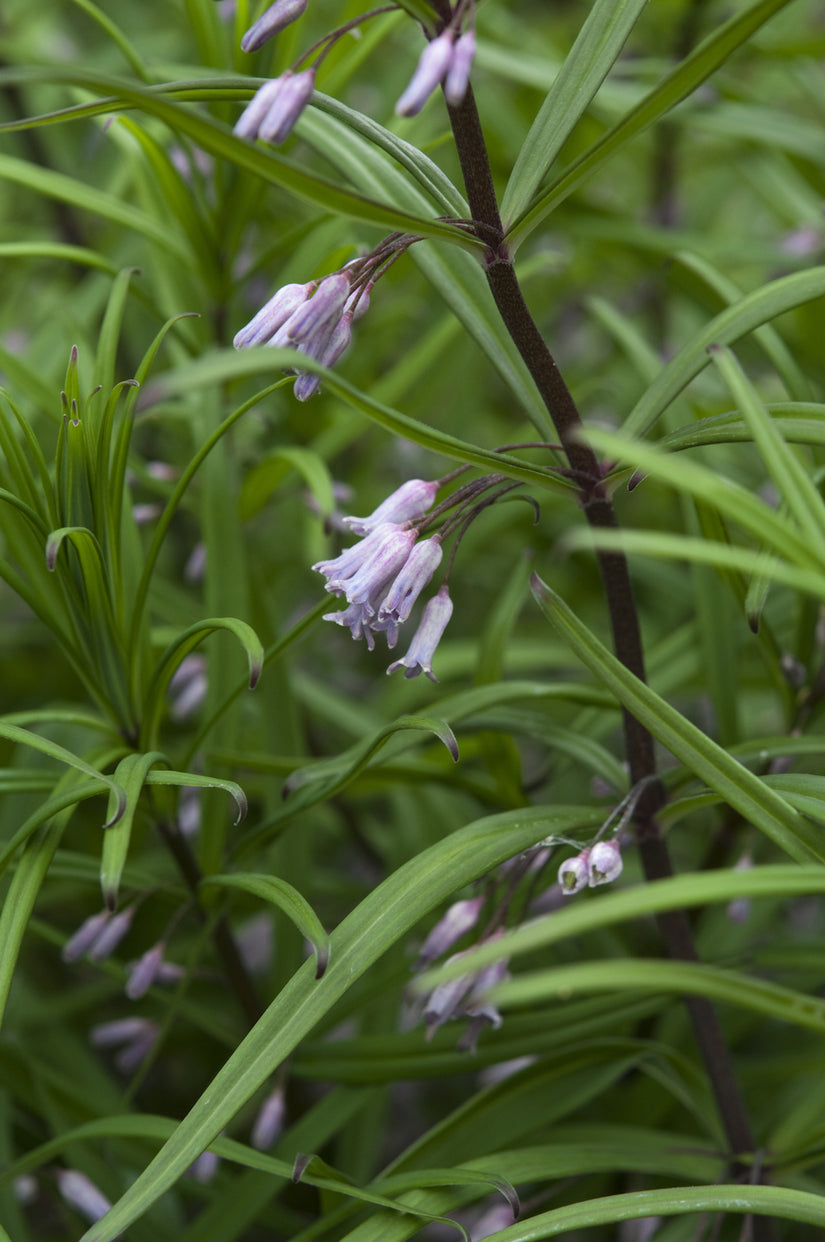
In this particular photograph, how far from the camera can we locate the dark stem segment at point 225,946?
37.3 inches

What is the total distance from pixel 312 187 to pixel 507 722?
53 cm

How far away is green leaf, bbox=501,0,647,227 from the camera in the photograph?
2.25 ft

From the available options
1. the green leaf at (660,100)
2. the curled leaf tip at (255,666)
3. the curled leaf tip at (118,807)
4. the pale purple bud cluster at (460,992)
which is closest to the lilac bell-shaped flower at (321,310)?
the green leaf at (660,100)

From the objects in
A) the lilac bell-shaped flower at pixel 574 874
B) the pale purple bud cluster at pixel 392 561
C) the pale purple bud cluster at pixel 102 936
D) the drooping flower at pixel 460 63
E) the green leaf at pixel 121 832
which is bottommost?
the pale purple bud cluster at pixel 102 936

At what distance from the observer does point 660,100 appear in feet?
1.96

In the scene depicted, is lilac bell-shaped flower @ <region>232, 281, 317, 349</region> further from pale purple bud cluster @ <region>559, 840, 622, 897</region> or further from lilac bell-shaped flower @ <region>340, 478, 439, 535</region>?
pale purple bud cluster @ <region>559, 840, 622, 897</region>

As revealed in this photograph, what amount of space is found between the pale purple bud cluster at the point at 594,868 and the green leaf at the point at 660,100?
42cm

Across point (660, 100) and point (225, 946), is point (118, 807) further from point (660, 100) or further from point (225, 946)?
point (660, 100)

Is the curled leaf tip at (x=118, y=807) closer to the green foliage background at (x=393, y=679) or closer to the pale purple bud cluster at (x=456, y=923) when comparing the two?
the green foliage background at (x=393, y=679)

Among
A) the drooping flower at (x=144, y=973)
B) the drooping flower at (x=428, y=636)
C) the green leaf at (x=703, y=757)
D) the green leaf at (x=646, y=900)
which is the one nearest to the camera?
the green leaf at (x=646, y=900)

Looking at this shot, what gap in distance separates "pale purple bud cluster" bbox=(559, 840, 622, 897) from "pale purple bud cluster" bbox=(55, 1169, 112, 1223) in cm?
59

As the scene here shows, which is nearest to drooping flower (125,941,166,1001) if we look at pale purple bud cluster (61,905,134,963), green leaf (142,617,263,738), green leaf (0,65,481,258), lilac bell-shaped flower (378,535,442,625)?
pale purple bud cluster (61,905,134,963)

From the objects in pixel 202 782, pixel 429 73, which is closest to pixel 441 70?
pixel 429 73

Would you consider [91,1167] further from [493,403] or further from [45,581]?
[493,403]
